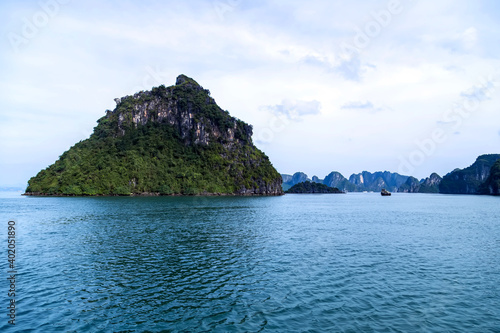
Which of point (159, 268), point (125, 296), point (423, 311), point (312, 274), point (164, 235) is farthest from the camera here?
point (164, 235)

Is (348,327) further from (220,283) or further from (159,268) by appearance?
(159,268)

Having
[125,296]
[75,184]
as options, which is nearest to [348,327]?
[125,296]

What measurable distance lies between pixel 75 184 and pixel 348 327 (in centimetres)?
21819

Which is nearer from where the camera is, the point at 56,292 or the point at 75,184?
the point at 56,292

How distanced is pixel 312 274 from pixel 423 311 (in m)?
9.29

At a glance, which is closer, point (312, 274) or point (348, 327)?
point (348, 327)

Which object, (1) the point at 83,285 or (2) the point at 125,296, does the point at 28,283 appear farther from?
(2) the point at 125,296

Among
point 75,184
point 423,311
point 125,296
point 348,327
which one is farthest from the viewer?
point 75,184

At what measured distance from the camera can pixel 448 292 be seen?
22.0 metres

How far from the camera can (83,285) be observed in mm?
23219

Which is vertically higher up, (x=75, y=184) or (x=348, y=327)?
(x=75, y=184)

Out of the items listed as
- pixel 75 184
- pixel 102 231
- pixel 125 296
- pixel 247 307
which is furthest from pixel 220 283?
pixel 75 184

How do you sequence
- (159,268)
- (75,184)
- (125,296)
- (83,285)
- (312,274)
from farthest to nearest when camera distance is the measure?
1. (75,184)
2. (159,268)
3. (312,274)
4. (83,285)
5. (125,296)

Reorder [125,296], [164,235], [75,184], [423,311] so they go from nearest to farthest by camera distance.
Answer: [423,311]
[125,296]
[164,235]
[75,184]
